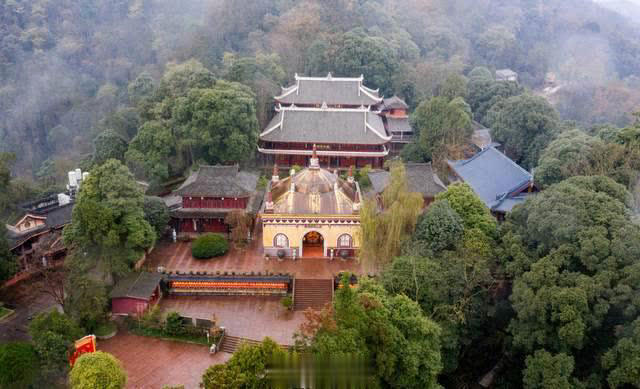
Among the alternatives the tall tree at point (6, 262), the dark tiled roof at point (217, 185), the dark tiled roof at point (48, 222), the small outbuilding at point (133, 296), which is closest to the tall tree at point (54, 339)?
the small outbuilding at point (133, 296)

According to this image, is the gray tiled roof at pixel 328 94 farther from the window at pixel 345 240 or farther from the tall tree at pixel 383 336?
the tall tree at pixel 383 336

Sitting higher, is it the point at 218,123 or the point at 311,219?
the point at 218,123

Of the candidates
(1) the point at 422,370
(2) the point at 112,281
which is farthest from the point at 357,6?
(1) the point at 422,370

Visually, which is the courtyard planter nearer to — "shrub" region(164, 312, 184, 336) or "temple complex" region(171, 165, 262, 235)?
"shrub" region(164, 312, 184, 336)

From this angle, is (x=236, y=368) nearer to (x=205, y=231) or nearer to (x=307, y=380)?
(x=307, y=380)

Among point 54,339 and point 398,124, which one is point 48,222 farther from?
point 398,124

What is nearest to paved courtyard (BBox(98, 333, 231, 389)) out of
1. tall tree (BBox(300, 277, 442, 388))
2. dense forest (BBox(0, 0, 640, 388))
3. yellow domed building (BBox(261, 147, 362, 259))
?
dense forest (BBox(0, 0, 640, 388))

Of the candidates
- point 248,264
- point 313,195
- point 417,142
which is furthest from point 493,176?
point 248,264
